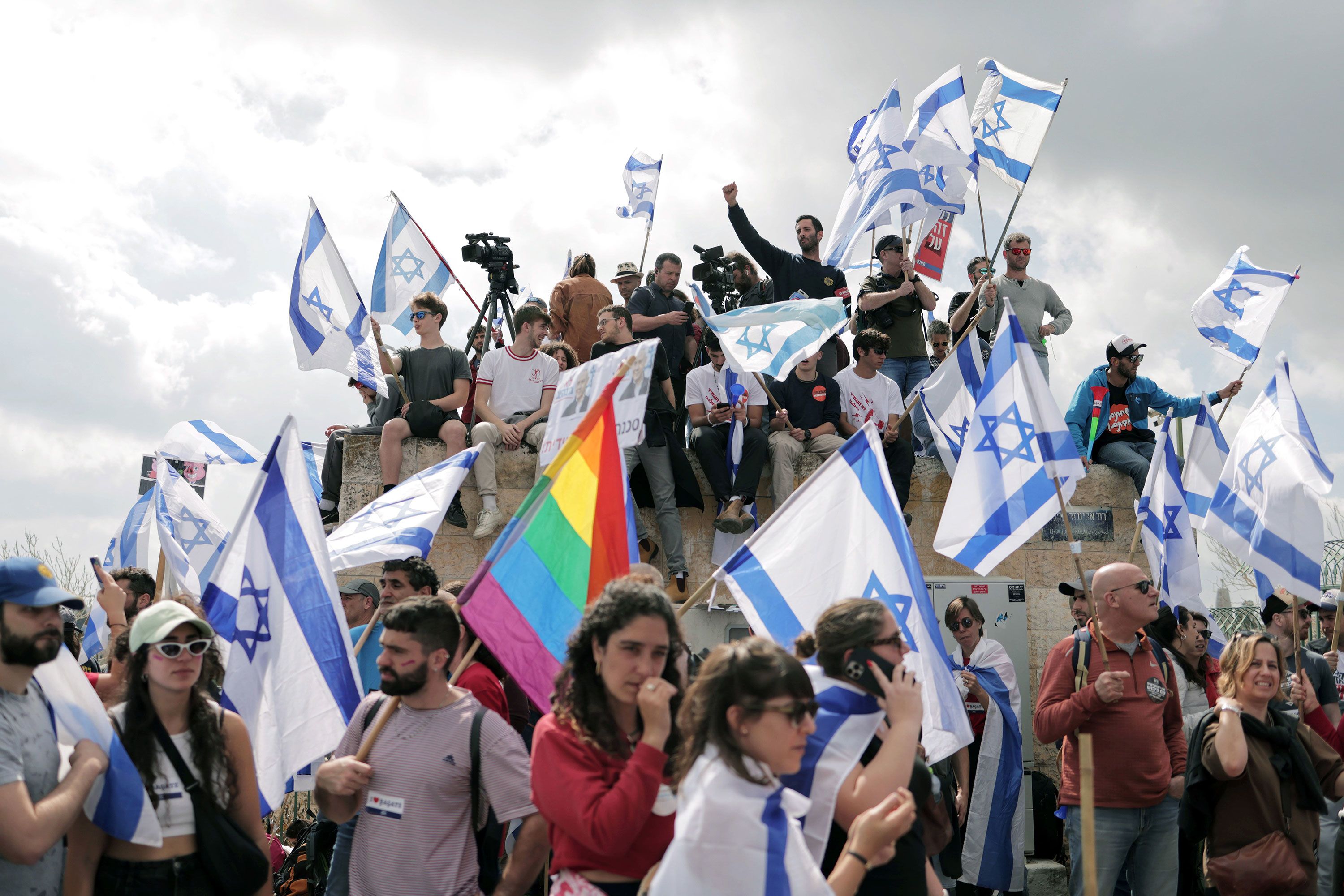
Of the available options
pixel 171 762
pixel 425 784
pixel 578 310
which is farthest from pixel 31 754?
pixel 578 310

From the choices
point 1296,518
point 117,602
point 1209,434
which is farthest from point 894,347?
point 117,602

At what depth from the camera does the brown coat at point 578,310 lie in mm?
10336

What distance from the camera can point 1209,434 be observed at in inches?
330

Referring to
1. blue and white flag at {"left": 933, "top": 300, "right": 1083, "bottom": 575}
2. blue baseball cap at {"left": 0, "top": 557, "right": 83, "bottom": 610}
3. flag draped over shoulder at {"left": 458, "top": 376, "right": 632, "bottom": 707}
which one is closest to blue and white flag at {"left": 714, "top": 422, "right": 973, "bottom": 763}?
flag draped over shoulder at {"left": 458, "top": 376, "right": 632, "bottom": 707}

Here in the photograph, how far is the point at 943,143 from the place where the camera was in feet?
30.2

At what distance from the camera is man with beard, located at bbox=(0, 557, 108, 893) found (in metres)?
3.07

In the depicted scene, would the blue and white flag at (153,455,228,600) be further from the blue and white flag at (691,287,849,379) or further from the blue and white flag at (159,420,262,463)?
the blue and white flag at (691,287,849,379)

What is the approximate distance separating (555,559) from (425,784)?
1100 millimetres

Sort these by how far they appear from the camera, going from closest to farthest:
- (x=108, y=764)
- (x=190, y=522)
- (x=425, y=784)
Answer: (x=108, y=764) < (x=425, y=784) < (x=190, y=522)

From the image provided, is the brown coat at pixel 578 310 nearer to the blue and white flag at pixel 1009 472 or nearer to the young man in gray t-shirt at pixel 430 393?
the young man in gray t-shirt at pixel 430 393

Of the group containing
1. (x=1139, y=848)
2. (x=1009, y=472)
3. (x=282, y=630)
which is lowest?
(x=1139, y=848)

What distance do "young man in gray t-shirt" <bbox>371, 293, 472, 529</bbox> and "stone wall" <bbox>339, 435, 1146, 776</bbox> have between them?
16 cm

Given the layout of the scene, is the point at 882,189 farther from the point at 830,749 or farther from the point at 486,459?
the point at 830,749

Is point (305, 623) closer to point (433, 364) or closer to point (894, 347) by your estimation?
point (433, 364)
